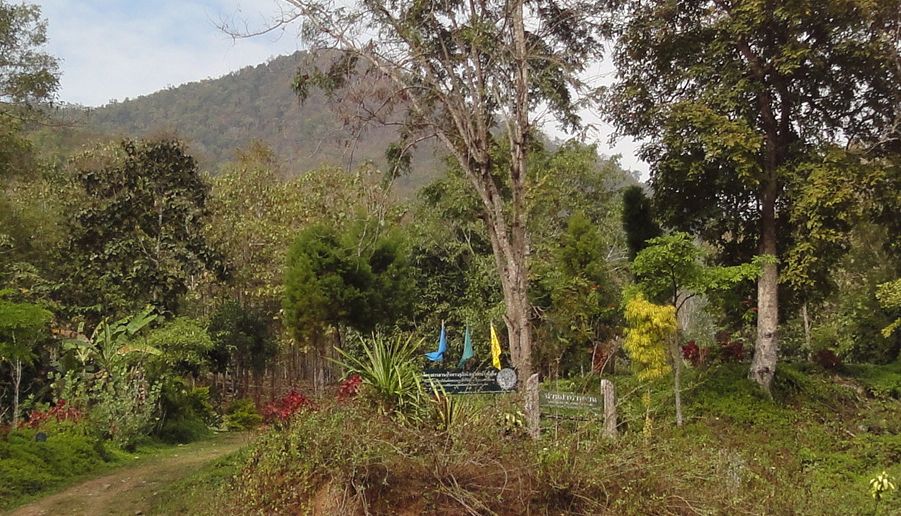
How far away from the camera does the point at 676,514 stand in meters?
5.41

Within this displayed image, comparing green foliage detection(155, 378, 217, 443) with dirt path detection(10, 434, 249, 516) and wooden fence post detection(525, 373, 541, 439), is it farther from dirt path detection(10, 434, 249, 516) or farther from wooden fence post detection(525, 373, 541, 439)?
wooden fence post detection(525, 373, 541, 439)

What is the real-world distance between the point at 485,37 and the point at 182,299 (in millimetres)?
14570

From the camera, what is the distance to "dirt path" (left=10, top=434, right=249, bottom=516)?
7.36m

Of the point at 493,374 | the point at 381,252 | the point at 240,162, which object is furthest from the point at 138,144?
the point at 493,374

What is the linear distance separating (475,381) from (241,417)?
10264 mm

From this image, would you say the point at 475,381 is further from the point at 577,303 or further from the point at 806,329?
the point at 806,329

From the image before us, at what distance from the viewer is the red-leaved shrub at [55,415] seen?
10.4 m

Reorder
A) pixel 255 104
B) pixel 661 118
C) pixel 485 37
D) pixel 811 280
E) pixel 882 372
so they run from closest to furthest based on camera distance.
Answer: pixel 485 37 → pixel 811 280 → pixel 661 118 → pixel 882 372 → pixel 255 104

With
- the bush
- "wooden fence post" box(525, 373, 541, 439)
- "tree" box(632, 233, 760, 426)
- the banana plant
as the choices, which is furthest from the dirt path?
"tree" box(632, 233, 760, 426)

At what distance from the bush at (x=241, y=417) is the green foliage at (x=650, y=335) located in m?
9.76

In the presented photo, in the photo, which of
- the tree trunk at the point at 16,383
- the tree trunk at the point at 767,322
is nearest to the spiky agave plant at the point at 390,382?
the tree trunk at the point at 16,383

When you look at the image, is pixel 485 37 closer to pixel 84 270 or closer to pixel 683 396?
pixel 683 396

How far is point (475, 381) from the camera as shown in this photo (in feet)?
26.0

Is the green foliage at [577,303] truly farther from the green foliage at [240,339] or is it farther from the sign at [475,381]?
the sign at [475,381]
